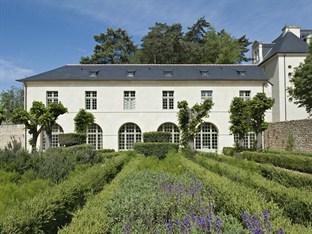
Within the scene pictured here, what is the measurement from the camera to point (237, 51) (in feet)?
143

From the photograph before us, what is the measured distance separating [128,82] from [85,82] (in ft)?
12.6

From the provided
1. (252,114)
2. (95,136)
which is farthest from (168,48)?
(252,114)

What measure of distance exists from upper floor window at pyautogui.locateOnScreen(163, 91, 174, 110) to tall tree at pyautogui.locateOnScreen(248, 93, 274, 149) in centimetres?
855

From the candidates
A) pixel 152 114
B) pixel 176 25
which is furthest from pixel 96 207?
pixel 176 25

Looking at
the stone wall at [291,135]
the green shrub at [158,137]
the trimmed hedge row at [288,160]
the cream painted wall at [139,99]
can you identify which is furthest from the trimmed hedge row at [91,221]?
the cream painted wall at [139,99]

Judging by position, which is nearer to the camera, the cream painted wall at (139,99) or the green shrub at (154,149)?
the green shrub at (154,149)

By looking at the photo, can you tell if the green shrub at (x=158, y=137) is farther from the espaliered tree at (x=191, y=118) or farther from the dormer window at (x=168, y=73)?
the dormer window at (x=168, y=73)

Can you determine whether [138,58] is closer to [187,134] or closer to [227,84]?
[227,84]

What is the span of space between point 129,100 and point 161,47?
1897 centimetres

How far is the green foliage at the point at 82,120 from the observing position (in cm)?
2494

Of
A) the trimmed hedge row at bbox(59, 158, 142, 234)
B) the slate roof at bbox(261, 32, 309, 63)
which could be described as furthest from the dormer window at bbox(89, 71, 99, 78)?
the trimmed hedge row at bbox(59, 158, 142, 234)

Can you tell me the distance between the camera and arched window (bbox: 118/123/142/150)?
2794 cm

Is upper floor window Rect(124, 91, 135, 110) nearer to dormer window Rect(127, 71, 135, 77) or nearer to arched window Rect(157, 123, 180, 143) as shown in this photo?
dormer window Rect(127, 71, 135, 77)

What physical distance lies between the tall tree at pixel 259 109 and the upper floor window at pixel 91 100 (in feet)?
45.3
